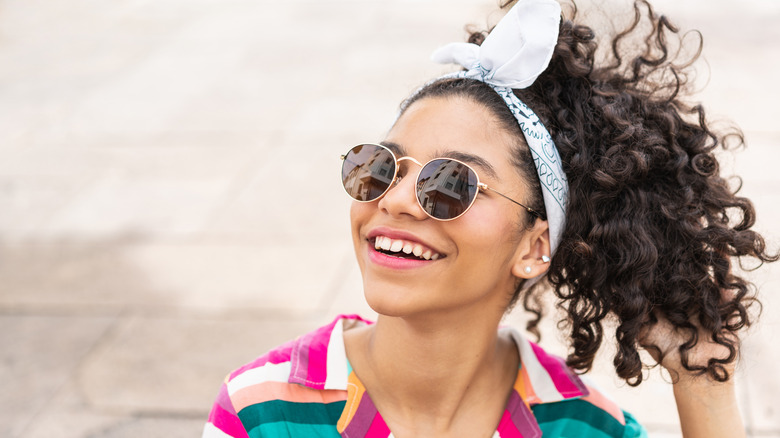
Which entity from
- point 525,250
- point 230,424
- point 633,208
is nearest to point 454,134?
point 525,250

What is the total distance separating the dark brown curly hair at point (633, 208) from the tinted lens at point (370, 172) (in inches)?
10.3

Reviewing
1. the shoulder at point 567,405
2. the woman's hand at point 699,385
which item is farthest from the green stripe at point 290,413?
the woman's hand at point 699,385

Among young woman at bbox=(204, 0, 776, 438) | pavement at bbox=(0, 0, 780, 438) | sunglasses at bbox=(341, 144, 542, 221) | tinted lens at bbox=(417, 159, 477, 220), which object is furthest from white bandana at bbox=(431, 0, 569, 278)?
pavement at bbox=(0, 0, 780, 438)

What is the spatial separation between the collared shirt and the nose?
A: 477 mm

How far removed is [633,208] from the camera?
238 centimetres

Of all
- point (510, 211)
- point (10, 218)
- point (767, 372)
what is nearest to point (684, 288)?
point (510, 211)

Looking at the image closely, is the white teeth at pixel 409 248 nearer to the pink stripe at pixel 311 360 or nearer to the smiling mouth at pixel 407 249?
the smiling mouth at pixel 407 249

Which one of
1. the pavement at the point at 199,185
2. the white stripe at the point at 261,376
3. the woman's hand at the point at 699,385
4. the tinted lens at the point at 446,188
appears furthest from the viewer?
the pavement at the point at 199,185

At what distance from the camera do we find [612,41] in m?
2.56

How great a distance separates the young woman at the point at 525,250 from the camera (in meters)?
2.23

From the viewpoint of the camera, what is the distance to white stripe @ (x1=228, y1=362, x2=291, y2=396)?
2.27m

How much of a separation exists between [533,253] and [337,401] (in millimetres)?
687

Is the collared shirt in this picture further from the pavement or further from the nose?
the pavement

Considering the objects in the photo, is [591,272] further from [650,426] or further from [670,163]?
[650,426]
